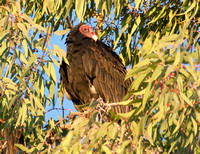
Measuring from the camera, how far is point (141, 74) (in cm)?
270

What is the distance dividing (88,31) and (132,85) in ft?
8.78

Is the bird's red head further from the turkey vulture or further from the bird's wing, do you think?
the bird's wing

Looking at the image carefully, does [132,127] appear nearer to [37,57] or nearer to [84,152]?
[84,152]

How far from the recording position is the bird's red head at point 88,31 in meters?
5.35

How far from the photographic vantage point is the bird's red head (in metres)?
5.35

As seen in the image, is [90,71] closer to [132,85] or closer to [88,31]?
[88,31]

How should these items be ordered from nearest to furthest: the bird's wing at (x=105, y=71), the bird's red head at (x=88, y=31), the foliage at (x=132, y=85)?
the foliage at (x=132, y=85) → the bird's wing at (x=105, y=71) → the bird's red head at (x=88, y=31)

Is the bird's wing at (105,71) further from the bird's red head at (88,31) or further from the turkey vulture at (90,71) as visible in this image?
the bird's red head at (88,31)

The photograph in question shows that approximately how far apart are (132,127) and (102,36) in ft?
10.3

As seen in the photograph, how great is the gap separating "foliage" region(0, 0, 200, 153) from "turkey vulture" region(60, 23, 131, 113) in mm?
253

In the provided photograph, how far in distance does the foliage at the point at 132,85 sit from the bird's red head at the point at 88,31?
291 millimetres

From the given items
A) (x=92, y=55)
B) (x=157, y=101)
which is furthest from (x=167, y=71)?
(x=92, y=55)

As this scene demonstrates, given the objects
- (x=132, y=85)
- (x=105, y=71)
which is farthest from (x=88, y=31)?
(x=132, y=85)

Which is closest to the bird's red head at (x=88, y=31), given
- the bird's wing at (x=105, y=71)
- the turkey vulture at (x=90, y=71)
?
the turkey vulture at (x=90, y=71)
